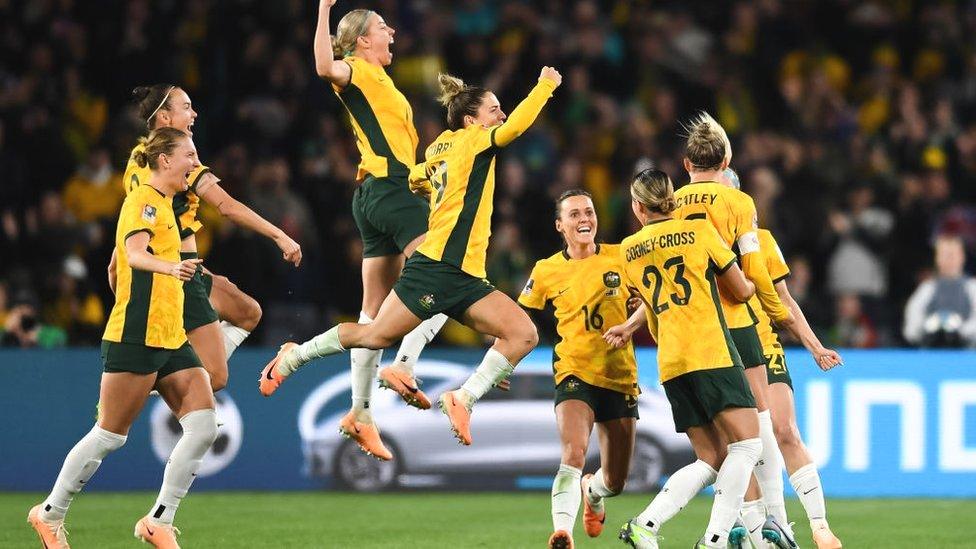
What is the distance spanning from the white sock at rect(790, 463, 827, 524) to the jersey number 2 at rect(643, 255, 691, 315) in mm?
1508

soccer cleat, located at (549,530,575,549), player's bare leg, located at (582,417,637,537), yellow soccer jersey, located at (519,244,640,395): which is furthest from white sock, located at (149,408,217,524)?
player's bare leg, located at (582,417,637,537)

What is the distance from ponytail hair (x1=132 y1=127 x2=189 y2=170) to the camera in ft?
28.4

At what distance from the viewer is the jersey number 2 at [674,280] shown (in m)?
8.00

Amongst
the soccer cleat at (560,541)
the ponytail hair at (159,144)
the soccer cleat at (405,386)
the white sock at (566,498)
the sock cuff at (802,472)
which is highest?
the ponytail hair at (159,144)

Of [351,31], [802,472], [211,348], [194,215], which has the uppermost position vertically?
[351,31]

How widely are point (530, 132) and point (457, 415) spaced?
27.0 ft

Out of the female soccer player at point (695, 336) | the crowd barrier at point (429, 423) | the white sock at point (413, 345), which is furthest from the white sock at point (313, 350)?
the crowd barrier at point (429, 423)

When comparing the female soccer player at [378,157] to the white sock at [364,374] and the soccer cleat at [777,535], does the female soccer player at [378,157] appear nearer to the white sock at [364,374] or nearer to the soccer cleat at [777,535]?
the white sock at [364,374]

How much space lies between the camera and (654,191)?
316 inches

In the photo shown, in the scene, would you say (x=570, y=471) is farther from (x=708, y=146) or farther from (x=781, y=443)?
(x=708, y=146)

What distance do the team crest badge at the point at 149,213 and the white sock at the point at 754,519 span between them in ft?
11.6

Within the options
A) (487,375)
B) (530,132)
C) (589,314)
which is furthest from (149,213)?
(530,132)

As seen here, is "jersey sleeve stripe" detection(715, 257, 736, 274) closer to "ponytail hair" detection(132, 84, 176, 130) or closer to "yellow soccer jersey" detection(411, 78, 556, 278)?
"yellow soccer jersey" detection(411, 78, 556, 278)

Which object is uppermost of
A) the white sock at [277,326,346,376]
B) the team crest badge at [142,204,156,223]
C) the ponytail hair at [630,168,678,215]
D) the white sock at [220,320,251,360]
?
the ponytail hair at [630,168,678,215]
